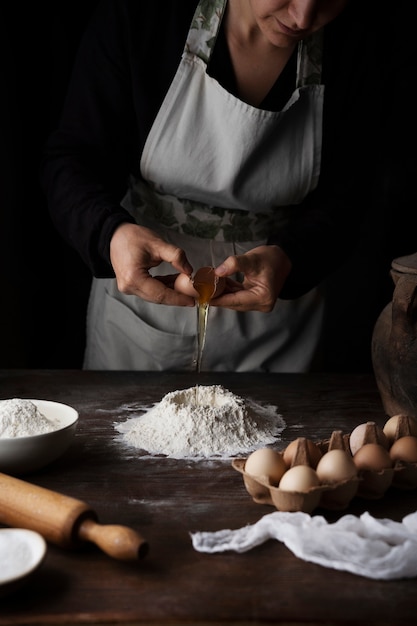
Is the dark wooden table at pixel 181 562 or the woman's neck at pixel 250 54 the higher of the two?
the woman's neck at pixel 250 54

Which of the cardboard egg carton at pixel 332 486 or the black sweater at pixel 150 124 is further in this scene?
the black sweater at pixel 150 124

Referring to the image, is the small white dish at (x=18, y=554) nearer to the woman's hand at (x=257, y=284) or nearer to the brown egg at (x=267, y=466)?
the brown egg at (x=267, y=466)

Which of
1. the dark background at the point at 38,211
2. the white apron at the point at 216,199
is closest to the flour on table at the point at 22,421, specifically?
the white apron at the point at 216,199

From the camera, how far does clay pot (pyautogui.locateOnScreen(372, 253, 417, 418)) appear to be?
1637 mm

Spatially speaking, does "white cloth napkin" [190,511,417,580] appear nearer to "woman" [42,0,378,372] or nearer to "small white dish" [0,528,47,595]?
"small white dish" [0,528,47,595]

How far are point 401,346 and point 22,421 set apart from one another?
75cm

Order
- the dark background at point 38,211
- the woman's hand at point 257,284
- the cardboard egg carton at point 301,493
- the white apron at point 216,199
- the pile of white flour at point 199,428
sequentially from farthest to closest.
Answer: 1. the dark background at point 38,211
2. the white apron at point 216,199
3. the woman's hand at point 257,284
4. the pile of white flour at point 199,428
5. the cardboard egg carton at point 301,493

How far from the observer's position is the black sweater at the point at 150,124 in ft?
6.65

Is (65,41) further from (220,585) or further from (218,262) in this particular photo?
(220,585)

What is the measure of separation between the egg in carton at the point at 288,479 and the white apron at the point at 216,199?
979 millimetres

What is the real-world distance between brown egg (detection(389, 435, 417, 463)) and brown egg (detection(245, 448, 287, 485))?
0.20 meters

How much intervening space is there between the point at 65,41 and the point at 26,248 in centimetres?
77

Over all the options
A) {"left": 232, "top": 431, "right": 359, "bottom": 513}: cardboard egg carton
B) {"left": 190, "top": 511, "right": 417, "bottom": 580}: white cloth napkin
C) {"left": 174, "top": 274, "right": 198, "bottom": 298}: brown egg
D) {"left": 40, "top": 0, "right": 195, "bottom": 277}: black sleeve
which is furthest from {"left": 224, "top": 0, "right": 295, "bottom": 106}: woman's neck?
{"left": 190, "top": 511, "right": 417, "bottom": 580}: white cloth napkin

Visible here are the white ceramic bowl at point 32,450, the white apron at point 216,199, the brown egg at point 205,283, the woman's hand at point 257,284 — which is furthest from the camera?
the white apron at point 216,199
